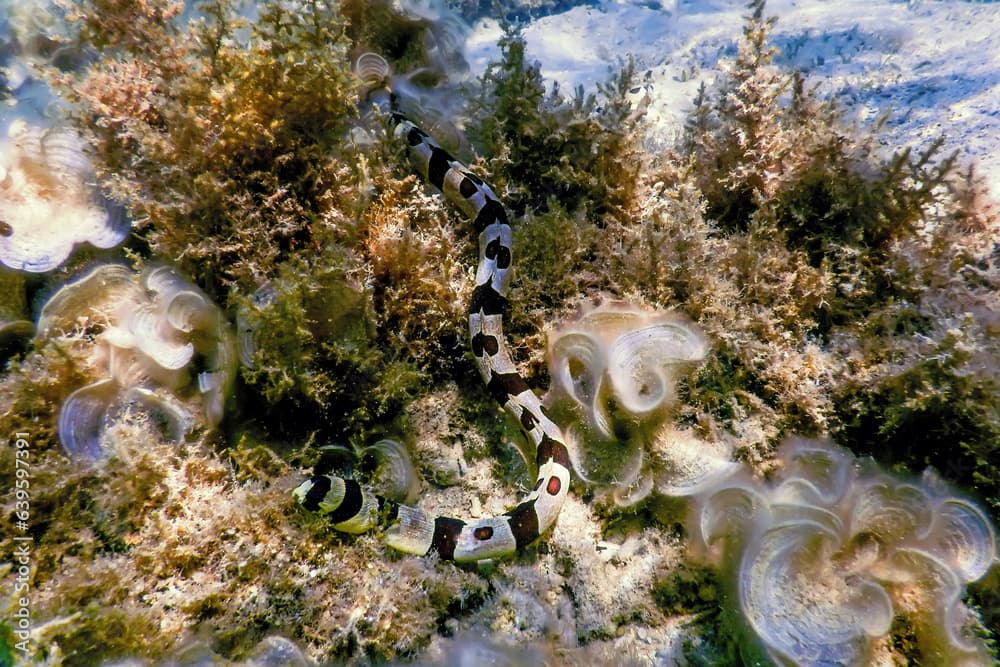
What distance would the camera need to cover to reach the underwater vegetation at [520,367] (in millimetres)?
2357

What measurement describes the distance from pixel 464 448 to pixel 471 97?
3.27m

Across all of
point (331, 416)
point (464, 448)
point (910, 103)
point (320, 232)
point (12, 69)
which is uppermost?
point (910, 103)

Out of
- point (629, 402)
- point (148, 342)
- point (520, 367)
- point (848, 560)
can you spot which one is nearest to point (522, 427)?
point (520, 367)

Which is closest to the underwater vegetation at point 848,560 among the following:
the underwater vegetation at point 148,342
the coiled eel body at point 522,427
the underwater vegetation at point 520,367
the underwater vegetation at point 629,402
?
the underwater vegetation at point 520,367

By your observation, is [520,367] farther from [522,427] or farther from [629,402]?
[629,402]

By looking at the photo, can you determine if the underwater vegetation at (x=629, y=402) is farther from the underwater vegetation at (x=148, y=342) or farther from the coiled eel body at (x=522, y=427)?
the underwater vegetation at (x=148, y=342)

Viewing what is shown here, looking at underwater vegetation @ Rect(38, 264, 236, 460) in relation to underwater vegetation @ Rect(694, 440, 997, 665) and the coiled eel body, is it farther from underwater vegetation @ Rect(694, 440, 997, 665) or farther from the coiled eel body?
underwater vegetation @ Rect(694, 440, 997, 665)

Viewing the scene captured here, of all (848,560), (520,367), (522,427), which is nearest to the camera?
(848,560)

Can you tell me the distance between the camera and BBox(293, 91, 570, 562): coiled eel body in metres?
2.68

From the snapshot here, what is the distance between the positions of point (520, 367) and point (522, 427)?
1.49 ft

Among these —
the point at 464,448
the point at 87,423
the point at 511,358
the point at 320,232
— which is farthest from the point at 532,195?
the point at 87,423

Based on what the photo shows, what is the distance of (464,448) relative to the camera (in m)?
3.20

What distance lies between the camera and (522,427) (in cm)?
319

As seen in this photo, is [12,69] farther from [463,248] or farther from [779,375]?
[779,375]
